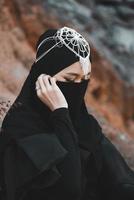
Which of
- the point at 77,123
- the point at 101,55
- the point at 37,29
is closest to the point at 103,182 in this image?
the point at 77,123

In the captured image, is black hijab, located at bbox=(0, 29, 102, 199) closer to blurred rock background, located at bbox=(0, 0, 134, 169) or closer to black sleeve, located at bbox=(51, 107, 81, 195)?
black sleeve, located at bbox=(51, 107, 81, 195)

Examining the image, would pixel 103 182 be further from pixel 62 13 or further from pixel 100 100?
pixel 62 13

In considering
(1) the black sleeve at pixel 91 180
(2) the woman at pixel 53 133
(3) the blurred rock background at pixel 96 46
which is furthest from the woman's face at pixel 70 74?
(3) the blurred rock background at pixel 96 46

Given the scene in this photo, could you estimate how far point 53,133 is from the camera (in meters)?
4.59

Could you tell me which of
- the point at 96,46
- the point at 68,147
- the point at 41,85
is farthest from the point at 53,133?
the point at 96,46

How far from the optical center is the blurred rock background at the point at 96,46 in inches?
430

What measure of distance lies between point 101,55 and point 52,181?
9646mm

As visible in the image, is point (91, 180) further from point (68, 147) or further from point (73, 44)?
point (73, 44)

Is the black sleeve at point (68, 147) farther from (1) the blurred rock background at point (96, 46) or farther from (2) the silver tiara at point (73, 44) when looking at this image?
(1) the blurred rock background at point (96, 46)

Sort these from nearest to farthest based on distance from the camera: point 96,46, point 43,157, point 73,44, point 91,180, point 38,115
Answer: point 43,157 → point 38,115 → point 73,44 → point 91,180 → point 96,46

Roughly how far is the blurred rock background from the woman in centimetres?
446

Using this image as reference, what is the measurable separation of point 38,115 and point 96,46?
9.93 meters

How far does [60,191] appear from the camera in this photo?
4512 mm

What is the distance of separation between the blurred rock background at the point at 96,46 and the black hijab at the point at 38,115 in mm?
4619
